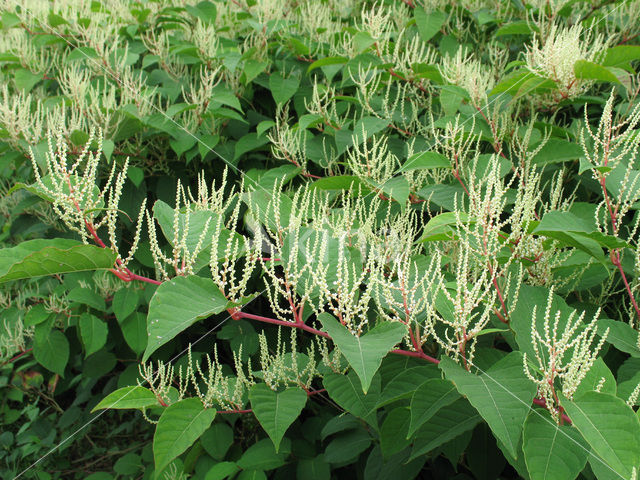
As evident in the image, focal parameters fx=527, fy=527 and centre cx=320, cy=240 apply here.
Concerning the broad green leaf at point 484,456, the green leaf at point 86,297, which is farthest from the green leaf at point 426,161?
the green leaf at point 86,297

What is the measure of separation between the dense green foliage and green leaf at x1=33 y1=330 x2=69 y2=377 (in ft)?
0.05

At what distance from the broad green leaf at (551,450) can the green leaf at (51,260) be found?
37.6 inches

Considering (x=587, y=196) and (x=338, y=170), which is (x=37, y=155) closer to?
(x=338, y=170)

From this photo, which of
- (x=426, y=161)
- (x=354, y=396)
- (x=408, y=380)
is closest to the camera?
(x=408, y=380)

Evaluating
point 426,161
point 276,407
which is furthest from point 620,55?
point 276,407

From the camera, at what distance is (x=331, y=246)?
136cm

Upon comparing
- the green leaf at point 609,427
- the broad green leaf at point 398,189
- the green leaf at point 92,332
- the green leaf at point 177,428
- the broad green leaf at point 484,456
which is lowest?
the green leaf at point 92,332

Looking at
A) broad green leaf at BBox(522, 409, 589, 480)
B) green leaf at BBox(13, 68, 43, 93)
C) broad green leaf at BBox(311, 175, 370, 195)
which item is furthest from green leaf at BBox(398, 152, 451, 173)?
green leaf at BBox(13, 68, 43, 93)

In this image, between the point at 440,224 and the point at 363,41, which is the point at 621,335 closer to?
the point at 440,224

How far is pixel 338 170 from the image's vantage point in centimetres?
262

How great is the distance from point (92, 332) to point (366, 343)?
6.18ft

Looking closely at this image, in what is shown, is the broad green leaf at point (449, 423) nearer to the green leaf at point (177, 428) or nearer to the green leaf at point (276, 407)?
the green leaf at point (276, 407)

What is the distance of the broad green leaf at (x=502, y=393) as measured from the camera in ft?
3.22

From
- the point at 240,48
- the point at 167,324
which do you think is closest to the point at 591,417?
the point at 167,324
